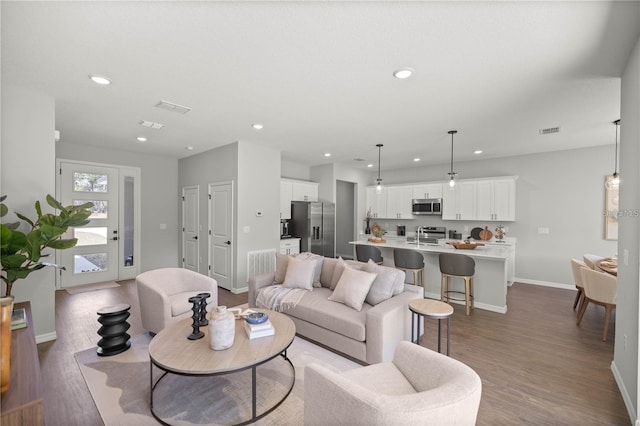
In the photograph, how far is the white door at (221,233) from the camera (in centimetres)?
518

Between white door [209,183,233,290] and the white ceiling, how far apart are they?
149 cm

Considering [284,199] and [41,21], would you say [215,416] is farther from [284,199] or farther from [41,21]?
[284,199]

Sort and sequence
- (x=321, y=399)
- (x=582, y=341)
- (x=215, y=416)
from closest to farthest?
1. (x=321, y=399)
2. (x=215, y=416)
3. (x=582, y=341)

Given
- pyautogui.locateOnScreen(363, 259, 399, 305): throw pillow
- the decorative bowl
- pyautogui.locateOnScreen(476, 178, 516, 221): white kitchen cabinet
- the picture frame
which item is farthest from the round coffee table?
the picture frame

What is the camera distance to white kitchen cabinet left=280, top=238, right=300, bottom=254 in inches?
239

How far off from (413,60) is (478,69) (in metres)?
0.61

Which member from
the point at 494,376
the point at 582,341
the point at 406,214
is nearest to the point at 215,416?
the point at 494,376

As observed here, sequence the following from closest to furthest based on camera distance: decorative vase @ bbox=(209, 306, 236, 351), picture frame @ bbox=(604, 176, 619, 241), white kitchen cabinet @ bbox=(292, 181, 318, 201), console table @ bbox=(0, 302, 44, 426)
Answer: console table @ bbox=(0, 302, 44, 426), decorative vase @ bbox=(209, 306, 236, 351), picture frame @ bbox=(604, 176, 619, 241), white kitchen cabinet @ bbox=(292, 181, 318, 201)

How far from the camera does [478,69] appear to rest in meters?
2.44

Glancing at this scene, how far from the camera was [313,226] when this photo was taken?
6605mm

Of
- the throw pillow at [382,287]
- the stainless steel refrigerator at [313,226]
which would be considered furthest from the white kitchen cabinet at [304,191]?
the throw pillow at [382,287]

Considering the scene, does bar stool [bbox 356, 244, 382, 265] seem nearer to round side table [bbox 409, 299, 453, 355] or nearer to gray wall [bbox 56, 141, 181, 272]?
round side table [bbox 409, 299, 453, 355]

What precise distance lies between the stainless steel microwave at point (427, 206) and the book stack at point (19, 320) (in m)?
6.92

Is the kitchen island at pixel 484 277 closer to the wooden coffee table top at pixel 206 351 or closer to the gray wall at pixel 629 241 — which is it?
the gray wall at pixel 629 241
